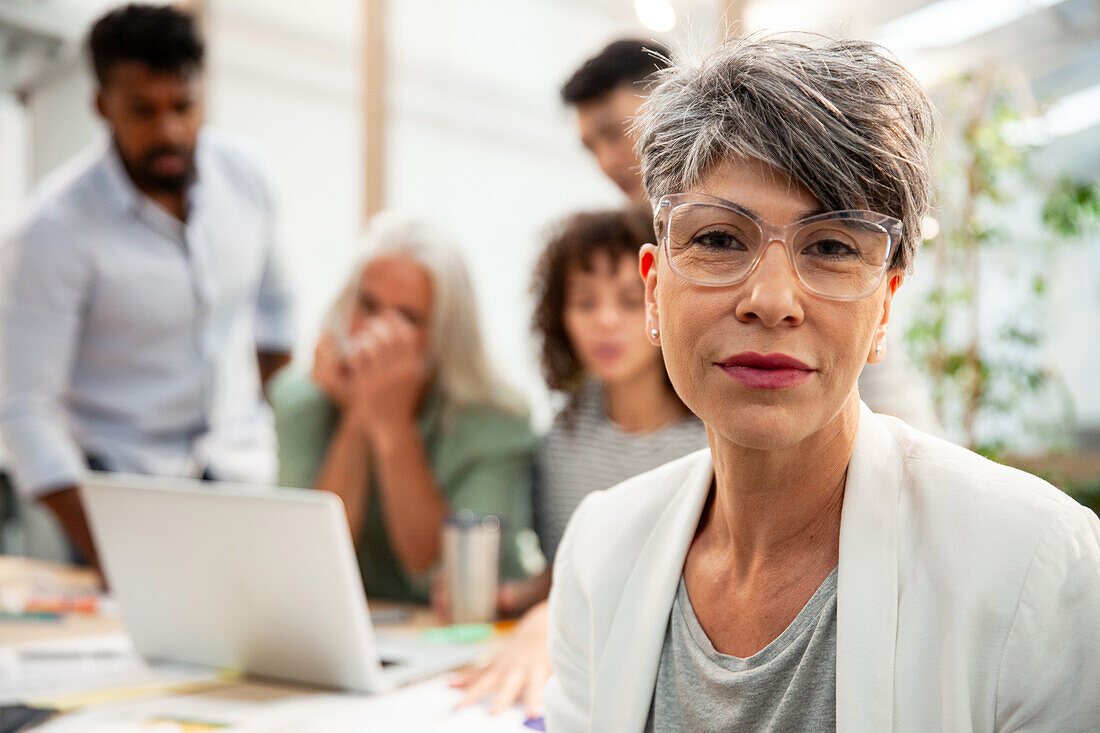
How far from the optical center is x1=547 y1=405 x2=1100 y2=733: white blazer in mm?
731

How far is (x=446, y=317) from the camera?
2195 mm

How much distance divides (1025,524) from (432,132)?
130 inches

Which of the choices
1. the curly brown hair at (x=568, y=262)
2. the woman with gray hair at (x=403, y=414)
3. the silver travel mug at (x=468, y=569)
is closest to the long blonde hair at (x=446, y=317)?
the woman with gray hair at (x=403, y=414)

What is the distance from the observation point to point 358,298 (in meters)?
2.24

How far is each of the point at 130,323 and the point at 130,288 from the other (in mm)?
101

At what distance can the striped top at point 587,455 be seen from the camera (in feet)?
5.74

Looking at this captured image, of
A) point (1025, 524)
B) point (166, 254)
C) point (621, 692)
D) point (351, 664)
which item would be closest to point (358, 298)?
point (166, 254)

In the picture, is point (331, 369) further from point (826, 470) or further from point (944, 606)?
point (944, 606)

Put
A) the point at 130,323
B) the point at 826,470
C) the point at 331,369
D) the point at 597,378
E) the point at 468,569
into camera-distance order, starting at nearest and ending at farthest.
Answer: the point at 826,470 → the point at 468,569 → the point at 597,378 → the point at 331,369 → the point at 130,323

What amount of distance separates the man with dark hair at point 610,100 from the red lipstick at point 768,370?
3.16 ft

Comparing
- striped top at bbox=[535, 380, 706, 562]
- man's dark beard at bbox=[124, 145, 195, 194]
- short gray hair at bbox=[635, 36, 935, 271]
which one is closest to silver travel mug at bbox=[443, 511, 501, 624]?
striped top at bbox=[535, 380, 706, 562]

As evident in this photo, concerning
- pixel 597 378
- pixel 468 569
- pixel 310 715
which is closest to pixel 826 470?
pixel 310 715

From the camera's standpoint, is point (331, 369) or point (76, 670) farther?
point (331, 369)

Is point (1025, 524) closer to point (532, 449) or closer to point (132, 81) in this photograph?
point (532, 449)
